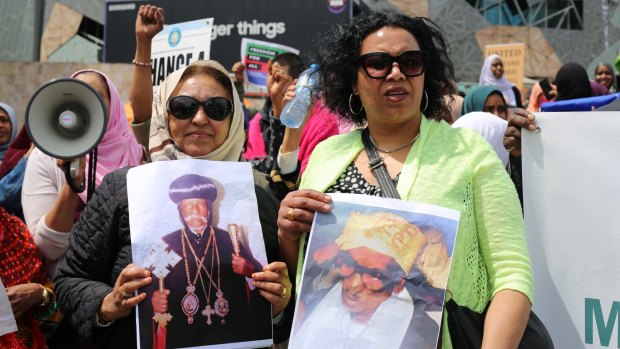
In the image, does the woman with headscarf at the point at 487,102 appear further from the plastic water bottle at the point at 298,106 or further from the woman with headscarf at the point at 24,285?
the woman with headscarf at the point at 24,285

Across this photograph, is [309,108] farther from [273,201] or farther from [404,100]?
[404,100]

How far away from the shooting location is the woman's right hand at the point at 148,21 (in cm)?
302

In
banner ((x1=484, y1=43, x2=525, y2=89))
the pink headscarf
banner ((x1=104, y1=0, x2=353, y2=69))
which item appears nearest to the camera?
the pink headscarf

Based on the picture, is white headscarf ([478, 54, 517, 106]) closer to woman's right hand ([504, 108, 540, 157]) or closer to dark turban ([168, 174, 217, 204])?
woman's right hand ([504, 108, 540, 157])

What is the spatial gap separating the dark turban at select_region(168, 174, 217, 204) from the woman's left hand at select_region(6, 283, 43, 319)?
0.97m

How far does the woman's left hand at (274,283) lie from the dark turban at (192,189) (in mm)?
282

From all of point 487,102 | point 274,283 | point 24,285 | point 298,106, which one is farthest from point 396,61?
point 487,102

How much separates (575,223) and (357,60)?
1218mm

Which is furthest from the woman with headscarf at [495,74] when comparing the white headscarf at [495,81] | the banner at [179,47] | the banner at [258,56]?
the banner at [179,47]

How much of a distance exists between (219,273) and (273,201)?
414mm

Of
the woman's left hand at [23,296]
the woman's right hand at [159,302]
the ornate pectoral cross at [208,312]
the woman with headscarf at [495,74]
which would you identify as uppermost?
the woman with headscarf at [495,74]

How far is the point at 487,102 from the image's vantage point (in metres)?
4.85

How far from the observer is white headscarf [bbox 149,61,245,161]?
2.31 m

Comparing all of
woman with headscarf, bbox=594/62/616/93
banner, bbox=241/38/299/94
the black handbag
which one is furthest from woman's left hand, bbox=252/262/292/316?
woman with headscarf, bbox=594/62/616/93
